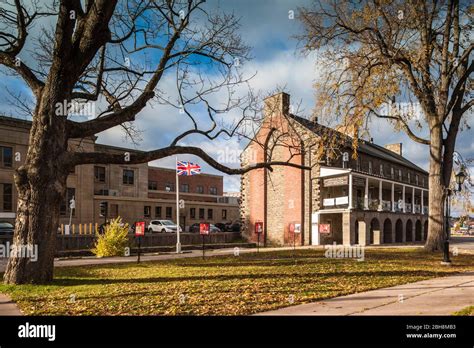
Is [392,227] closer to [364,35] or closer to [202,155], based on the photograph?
[364,35]

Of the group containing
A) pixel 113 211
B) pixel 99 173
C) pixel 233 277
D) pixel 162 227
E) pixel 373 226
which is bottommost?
pixel 162 227

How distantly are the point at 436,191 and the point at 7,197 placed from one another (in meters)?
34.6

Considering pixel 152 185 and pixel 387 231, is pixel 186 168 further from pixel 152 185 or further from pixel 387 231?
pixel 152 185

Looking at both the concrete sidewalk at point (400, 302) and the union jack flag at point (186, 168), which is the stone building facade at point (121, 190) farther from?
the concrete sidewalk at point (400, 302)

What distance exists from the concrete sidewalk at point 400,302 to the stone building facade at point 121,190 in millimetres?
24248

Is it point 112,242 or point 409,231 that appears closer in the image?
point 112,242

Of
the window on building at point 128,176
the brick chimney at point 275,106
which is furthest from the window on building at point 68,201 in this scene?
the brick chimney at point 275,106

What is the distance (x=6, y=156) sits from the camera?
34781mm

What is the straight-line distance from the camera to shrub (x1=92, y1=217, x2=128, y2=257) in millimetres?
19891

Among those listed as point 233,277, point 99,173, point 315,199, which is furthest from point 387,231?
point 99,173

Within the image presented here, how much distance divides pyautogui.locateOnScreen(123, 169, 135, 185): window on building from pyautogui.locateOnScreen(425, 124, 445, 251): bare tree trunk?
3803 centimetres

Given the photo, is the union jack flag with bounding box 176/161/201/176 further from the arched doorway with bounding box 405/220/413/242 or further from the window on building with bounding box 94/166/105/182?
the arched doorway with bounding box 405/220/413/242

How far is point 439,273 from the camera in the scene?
40.4 ft

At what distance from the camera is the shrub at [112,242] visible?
19891 mm
